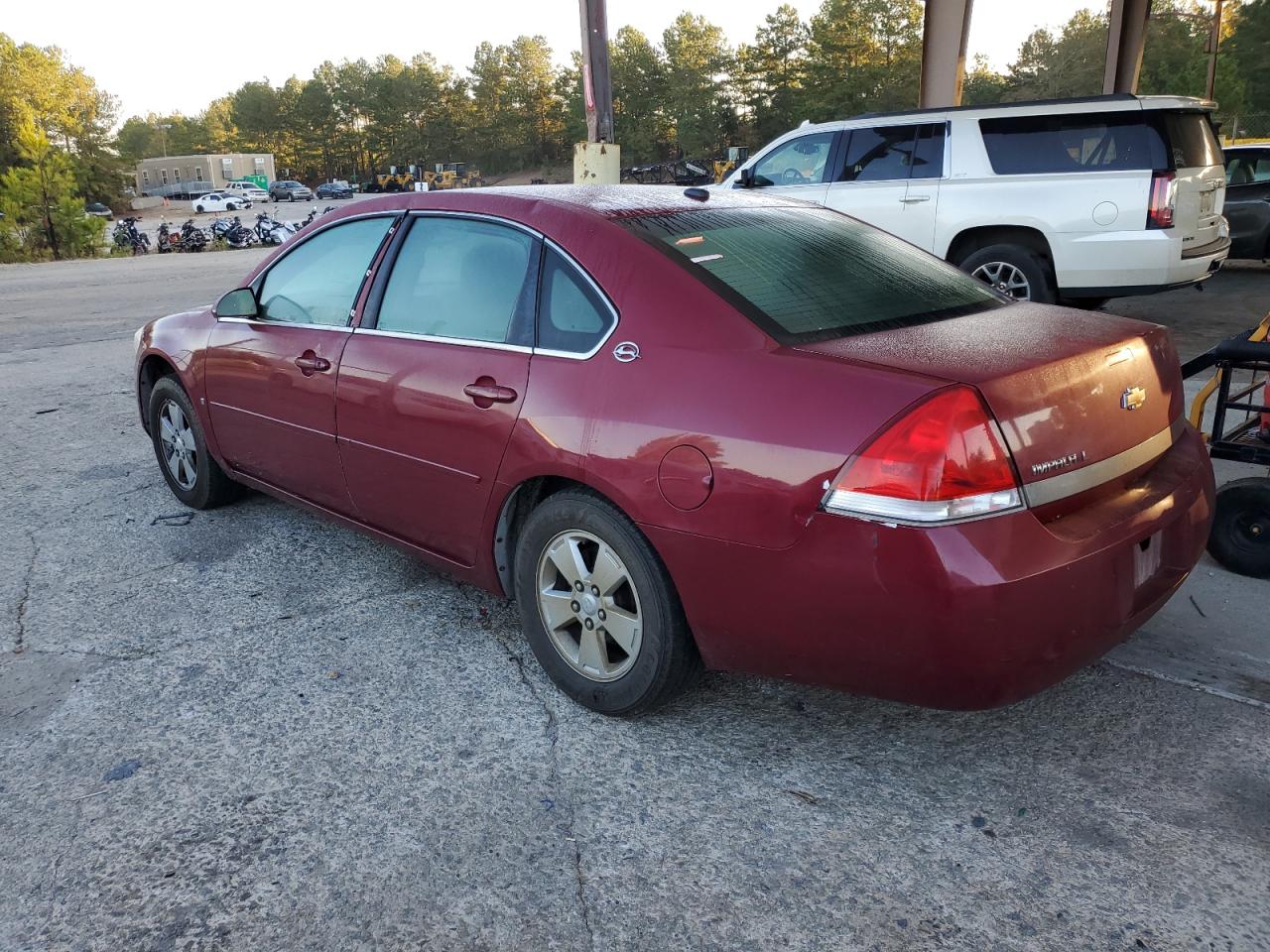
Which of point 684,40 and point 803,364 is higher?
point 684,40

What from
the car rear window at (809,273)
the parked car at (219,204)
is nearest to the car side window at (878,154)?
the car rear window at (809,273)

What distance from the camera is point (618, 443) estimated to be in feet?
8.93

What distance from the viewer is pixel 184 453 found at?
501cm

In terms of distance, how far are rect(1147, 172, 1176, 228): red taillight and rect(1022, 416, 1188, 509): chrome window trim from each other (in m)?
5.83

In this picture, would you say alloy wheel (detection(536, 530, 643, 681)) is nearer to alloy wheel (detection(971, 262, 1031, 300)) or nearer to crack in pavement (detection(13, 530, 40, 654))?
crack in pavement (detection(13, 530, 40, 654))

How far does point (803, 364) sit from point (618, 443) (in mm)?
555

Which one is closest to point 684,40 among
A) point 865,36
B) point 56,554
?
point 865,36

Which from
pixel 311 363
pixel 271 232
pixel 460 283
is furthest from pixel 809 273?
pixel 271 232

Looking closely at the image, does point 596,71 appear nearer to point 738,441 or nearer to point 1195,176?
point 1195,176

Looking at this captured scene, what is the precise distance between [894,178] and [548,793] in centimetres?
809

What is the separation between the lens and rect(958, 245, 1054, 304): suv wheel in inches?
337

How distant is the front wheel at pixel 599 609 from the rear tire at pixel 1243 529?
8.18ft

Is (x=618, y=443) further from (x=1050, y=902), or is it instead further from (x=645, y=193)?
(x=1050, y=902)

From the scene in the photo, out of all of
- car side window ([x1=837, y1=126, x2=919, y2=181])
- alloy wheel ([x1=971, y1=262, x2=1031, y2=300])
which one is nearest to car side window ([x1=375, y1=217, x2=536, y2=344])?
alloy wheel ([x1=971, y1=262, x2=1031, y2=300])
